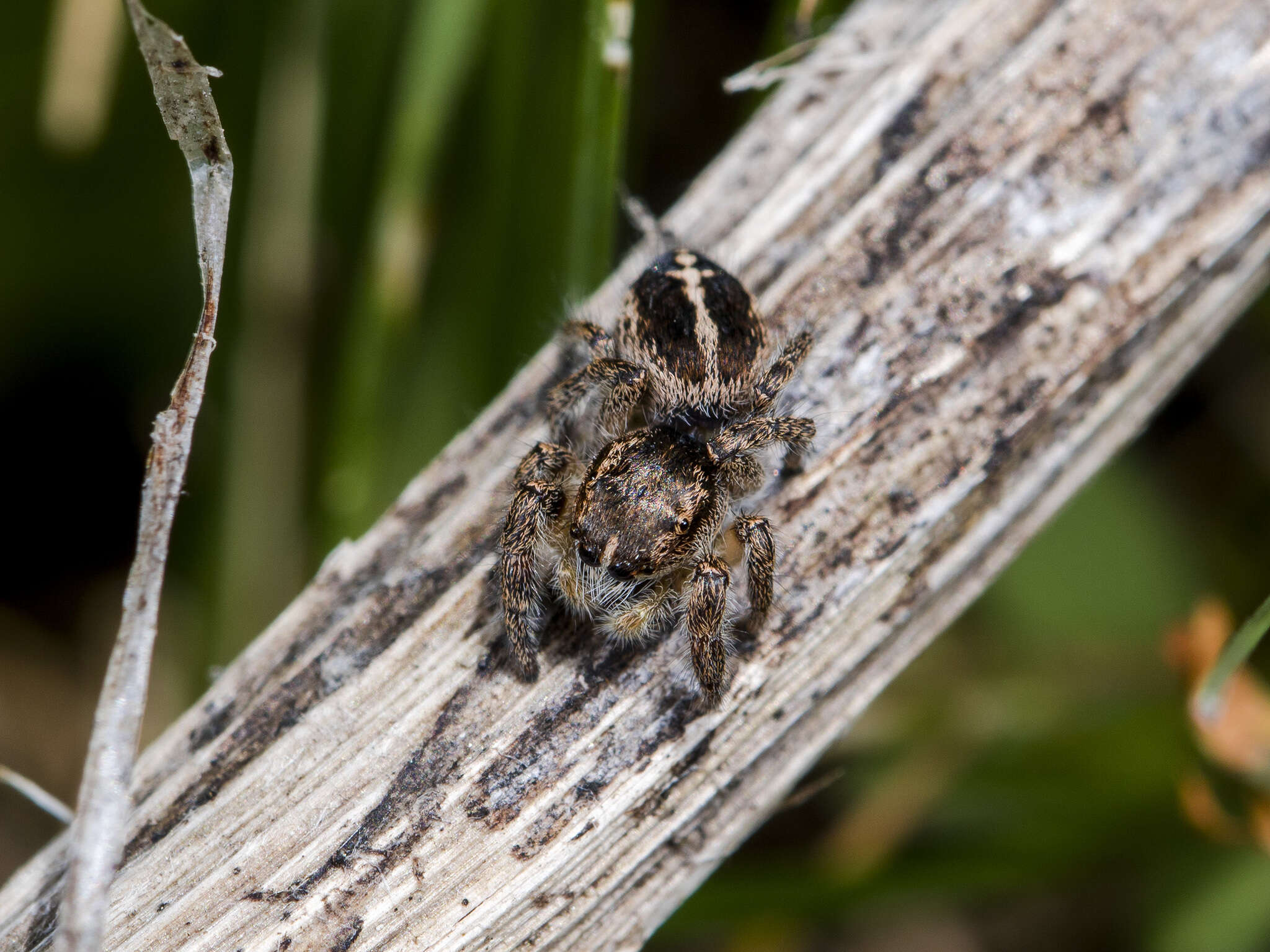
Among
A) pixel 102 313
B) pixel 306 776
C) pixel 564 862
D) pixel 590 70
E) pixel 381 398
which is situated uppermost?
pixel 102 313

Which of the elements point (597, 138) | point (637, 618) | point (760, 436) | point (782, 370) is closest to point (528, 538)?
point (637, 618)

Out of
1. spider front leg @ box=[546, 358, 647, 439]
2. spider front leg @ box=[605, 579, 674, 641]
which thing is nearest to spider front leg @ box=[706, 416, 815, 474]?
spider front leg @ box=[546, 358, 647, 439]

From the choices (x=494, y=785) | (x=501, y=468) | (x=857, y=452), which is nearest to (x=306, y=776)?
(x=494, y=785)

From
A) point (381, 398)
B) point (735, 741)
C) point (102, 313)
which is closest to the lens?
point (735, 741)

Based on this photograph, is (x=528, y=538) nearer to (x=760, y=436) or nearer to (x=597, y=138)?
(x=760, y=436)

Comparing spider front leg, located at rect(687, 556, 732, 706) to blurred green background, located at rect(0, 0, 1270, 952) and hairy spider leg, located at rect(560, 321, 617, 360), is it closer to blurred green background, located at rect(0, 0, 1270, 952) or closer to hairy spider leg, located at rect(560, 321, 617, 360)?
hairy spider leg, located at rect(560, 321, 617, 360)

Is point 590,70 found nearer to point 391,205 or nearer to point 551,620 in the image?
point 391,205
